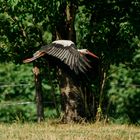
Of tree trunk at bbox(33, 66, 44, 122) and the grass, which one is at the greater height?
tree trunk at bbox(33, 66, 44, 122)

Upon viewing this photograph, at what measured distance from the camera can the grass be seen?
12891mm

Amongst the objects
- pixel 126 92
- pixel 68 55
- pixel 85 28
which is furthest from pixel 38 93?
pixel 126 92

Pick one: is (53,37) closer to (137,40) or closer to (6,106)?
(137,40)

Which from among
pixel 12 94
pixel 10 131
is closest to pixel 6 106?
pixel 12 94

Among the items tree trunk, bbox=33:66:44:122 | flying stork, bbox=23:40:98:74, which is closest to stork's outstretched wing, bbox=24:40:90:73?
flying stork, bbox=23:40:98:74

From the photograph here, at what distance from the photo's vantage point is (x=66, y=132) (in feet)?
46.0

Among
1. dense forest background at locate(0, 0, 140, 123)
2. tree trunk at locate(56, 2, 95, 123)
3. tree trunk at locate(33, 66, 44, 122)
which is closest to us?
dense forest background at locate(0, 0, 140, 123)

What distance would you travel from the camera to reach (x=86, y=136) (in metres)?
13.1

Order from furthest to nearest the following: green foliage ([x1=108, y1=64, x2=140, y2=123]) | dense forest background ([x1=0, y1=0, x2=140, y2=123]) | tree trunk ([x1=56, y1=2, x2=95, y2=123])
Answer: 1. green foliage ([x1=108, y1=64, x2=140, y2=123])
2. tree trunk ([x1=56, y1=2, x2=95, y2=123])
3. dense forest background ([x1=0, y1=0, x2=140, y2=123])

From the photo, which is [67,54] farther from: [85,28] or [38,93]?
[38,93]

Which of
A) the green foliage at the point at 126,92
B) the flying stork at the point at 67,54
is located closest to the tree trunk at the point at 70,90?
the flying stork at the point at 67,54

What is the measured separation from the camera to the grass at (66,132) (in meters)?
12.9

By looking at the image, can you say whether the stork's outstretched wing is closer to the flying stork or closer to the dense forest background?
the flying stork

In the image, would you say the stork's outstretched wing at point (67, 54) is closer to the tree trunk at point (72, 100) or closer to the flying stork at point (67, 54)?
the flying stork at point (67, 54)
